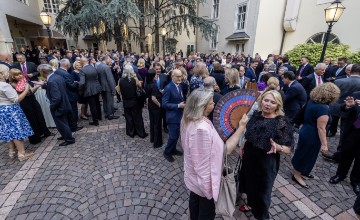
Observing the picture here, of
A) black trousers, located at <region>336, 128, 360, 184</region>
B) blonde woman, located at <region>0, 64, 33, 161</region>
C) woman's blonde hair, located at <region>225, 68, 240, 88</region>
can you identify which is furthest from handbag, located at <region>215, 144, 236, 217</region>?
blonde woman, located at <region>0, 64, 33, 161</region>

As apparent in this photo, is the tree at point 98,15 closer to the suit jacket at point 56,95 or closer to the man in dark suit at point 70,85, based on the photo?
the man in dark suit at point 70,85

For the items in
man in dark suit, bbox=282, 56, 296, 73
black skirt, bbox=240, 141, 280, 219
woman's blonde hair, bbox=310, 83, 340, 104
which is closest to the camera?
black skirt, bbox=240, 141, 280, 219

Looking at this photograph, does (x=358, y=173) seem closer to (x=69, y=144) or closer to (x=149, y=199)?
(x=149, y=199)

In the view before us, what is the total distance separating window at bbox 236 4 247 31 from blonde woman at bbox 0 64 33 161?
16.5 m

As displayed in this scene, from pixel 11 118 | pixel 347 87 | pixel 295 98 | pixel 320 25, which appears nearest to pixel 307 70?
pixel 347 87

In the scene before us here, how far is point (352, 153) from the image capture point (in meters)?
3.67

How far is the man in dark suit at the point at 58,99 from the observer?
452cm

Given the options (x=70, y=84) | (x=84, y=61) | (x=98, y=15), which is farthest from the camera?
(x=98, y=15)

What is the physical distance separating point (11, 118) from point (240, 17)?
57.6ft

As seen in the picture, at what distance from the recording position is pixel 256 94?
230cm

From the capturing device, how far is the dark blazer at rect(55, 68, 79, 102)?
5182 mm

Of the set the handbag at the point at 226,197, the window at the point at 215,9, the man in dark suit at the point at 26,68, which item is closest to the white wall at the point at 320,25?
the window at the point at 215,9

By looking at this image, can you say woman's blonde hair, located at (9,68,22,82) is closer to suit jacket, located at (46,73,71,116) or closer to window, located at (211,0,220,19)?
suit jacket, located at (46,73,71,116)

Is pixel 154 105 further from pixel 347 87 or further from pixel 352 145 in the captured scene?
pixel 347 87
